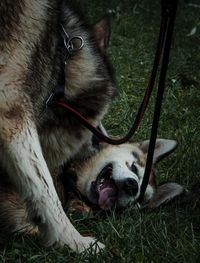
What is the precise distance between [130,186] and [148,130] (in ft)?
4.97

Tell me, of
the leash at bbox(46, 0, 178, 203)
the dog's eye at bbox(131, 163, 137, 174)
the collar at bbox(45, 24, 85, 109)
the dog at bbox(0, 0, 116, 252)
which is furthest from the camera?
the dog's eye at bbox(131, 163, 137, 174)

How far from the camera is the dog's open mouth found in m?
4.58

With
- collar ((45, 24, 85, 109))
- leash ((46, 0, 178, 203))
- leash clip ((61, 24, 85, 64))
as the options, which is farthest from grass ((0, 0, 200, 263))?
leash clip ((61, 24, 85, 64))

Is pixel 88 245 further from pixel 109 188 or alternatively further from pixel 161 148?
pixel 161 148

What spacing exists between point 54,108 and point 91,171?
0.74m

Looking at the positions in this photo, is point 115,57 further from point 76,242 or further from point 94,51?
point 76,242

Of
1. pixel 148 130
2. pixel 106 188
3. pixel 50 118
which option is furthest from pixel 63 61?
pixel 148 130

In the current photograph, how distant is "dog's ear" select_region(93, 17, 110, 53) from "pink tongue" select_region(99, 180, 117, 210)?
94cm

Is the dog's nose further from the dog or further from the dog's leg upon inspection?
the dog's leg

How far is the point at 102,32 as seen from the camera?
14.9 feet

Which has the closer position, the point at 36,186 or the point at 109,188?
the point at 36,186

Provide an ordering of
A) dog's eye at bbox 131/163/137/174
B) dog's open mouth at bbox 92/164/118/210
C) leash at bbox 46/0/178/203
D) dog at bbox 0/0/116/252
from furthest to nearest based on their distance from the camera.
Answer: dog's eye at bbox 131/163/137/174 → dog's open mouth at bbox 92/164/118/210 → leash at bbox 46/0/178/203 → dog at bbox 0/0/116/252

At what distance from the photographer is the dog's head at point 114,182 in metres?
4.60

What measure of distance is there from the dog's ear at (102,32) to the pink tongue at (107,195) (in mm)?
937
